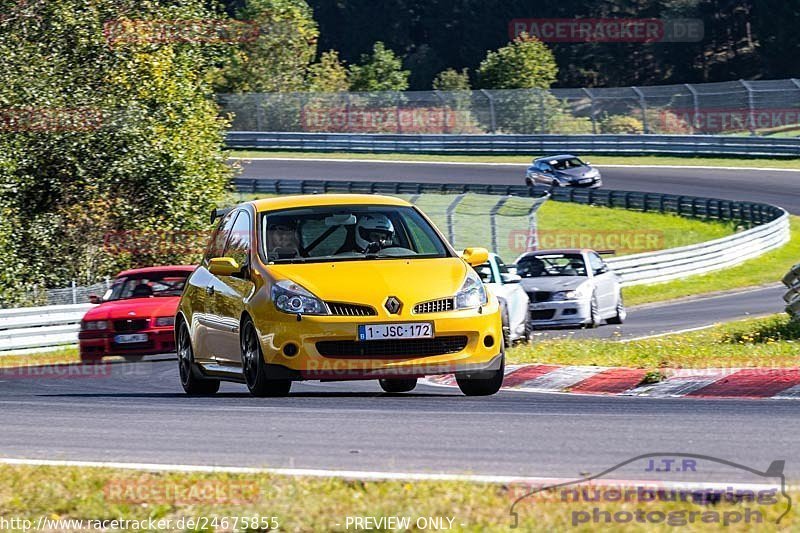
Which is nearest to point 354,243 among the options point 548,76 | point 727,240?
point 727,240

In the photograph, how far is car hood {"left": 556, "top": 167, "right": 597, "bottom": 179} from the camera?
4825cm

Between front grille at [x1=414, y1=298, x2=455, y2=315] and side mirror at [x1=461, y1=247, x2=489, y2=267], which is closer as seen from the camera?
front grille at [x1=414, y1=298, x2=455, y2=315]

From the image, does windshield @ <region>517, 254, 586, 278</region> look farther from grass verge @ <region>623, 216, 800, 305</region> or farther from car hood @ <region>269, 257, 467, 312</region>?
car hood @ <region>269, 257, 467, 312</region>

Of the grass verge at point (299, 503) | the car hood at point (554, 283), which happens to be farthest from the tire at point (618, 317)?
the grass verge at point (299, 503)

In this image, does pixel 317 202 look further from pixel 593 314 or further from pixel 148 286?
pixel 593 314

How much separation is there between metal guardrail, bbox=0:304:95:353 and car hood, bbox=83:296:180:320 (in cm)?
500

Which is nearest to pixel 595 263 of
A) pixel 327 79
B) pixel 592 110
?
pixel 592 110

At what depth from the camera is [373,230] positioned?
1073 centimetres

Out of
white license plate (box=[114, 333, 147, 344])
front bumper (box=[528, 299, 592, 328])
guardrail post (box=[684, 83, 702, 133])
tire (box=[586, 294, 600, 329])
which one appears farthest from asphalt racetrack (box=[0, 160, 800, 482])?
guardrail post (box=[684, 83, 702, 133])

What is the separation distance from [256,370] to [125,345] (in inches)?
315

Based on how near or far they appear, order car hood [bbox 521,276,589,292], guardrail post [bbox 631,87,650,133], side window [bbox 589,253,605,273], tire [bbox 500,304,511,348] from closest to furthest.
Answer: tire [bbox 500,304,511,348] → car hood [bbox 521,276,589,292] → side window [bbox 589,253,605,273] → guardrail post [bbox 631,87,650,133]

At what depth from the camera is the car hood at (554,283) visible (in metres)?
23.0

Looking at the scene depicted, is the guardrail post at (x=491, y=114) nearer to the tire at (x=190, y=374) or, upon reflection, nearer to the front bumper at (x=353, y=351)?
the tire at (x=190, y=374)

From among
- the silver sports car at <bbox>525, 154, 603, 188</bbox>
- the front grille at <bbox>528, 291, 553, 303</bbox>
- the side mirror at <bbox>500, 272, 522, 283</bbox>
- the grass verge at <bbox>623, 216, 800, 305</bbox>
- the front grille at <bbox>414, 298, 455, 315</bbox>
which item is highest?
the front grille at <bbox>414, 298, 455, 315</bbox>
